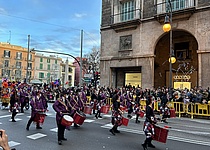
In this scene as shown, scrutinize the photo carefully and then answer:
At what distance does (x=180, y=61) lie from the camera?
73.5 feet

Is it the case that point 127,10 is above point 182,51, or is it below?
above

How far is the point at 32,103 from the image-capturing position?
9016 millimetres

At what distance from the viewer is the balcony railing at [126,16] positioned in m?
21.0

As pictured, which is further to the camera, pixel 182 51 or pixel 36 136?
pixel 182 51

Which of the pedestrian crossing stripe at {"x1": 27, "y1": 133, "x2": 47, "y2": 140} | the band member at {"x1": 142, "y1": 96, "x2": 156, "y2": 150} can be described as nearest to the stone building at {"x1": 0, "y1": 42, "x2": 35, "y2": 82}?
the pedestrian crossing stripe at {"x1": 27, "y1": 133, "x2": 47, "y2": 140}

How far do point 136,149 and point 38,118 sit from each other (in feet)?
15.6

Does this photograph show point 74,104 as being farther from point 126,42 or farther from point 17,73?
point 17,73

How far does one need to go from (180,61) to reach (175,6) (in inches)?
246

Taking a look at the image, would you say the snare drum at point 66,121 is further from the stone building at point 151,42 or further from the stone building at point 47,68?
the stone building at point 47,68

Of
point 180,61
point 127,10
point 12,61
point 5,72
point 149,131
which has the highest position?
point 127,10

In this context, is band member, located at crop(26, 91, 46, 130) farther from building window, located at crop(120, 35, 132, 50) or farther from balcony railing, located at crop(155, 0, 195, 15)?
balcony railing, located at crop(155, 0, 195, 15)

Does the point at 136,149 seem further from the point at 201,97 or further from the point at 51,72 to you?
the point at 51,72

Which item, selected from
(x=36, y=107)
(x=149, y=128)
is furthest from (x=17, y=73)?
(x=149, y=128)

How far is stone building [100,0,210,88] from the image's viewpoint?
17.2 metres
